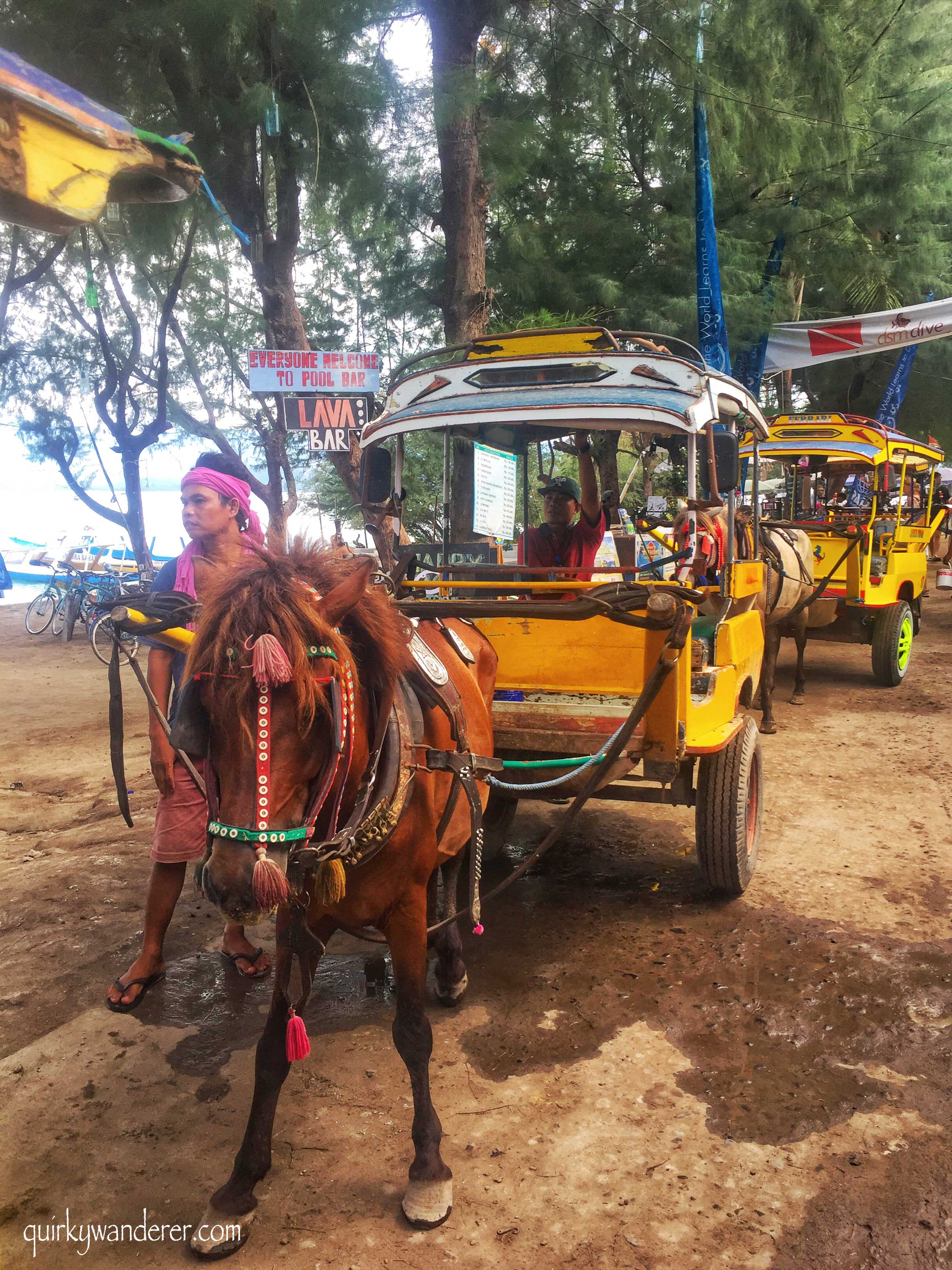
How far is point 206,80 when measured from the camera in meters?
7.95

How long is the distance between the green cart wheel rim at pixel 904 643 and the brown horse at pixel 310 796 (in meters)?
8.11

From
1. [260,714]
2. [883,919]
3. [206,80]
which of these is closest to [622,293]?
[206,80]

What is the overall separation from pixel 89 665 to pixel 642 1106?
451 inches

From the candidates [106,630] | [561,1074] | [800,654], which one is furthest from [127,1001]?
[106,630]

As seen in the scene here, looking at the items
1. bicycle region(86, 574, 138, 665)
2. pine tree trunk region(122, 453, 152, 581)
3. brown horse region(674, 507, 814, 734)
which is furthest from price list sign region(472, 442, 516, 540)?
pine tree trunk region(122, 453, 152, 581)

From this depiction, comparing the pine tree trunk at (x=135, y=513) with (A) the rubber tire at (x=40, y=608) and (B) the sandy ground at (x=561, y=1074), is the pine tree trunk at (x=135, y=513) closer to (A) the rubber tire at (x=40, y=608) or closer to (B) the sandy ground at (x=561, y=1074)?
(A) the rubber tire at (x=40, y=608)

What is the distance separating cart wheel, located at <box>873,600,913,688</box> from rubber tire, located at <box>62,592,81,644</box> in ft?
41.8

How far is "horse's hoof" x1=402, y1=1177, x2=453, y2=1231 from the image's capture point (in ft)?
7.79

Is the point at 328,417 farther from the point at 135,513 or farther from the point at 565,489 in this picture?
the point at 135,513

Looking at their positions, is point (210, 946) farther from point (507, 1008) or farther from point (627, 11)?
point (627, 11)

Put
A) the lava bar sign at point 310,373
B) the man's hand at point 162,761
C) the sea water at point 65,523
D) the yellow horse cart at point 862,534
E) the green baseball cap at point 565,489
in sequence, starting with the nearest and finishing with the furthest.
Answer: the man's hand at point 162,761 < the green baseball cap at point 565,489 < the lava bar sign at point 310,373 < the yellow horse cart at point 862,534 < the sea water at point 65,523

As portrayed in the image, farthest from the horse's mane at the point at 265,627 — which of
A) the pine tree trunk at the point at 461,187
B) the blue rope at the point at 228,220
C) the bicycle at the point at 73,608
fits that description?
the bicycle at the point at 73,608

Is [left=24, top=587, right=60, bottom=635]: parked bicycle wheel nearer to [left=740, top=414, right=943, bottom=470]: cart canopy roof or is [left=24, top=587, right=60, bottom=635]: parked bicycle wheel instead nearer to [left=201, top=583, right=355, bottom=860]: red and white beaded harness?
[left=740, top=414, right=943, bottom=470]: cart canopy roof

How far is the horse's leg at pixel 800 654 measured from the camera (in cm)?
916
